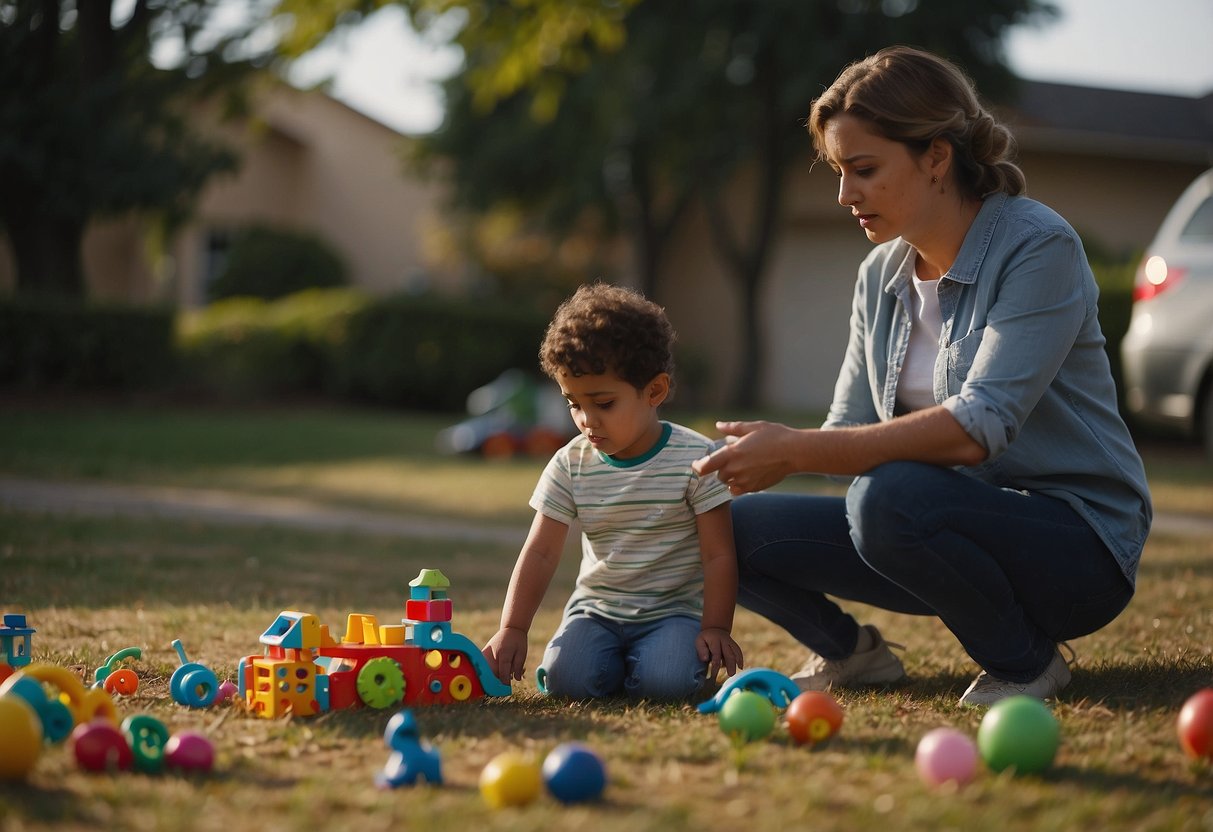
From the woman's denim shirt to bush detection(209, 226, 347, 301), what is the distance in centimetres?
2322

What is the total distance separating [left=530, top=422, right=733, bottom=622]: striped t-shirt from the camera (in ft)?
12.8

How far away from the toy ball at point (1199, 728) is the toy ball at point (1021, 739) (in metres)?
0.32

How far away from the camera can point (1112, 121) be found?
2186 cm

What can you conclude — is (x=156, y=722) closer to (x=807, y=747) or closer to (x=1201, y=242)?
(x=807, y=747)

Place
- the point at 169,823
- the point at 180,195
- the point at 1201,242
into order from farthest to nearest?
1. the point at 180,195
2. the point at 1201,242
3. the point at 169,823

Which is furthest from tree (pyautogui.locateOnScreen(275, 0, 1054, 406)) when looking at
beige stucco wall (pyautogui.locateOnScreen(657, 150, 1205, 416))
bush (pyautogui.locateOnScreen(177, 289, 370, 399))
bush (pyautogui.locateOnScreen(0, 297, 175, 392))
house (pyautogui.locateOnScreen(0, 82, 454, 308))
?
house (pyautogui.locateOnScreen(0, 82, 454, 308))

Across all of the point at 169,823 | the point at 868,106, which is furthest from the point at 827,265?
the point at 169,823

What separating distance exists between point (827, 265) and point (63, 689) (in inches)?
764

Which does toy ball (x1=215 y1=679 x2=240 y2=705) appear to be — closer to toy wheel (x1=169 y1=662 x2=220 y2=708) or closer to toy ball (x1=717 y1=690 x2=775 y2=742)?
toy wheel (x1=169 y1=662 x2=220 y2=708)

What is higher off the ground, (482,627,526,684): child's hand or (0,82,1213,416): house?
(0,82,1213,416): house

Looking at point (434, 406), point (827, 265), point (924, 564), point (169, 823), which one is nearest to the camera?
point (169, 823)

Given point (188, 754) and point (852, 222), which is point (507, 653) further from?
point (852, 222)

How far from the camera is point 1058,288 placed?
3438 millimetres

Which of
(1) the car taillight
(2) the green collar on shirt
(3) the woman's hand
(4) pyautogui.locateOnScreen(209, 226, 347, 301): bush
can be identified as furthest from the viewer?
(4) pyautogui.locateOnScreen(209, 226, 347, 301): bush
